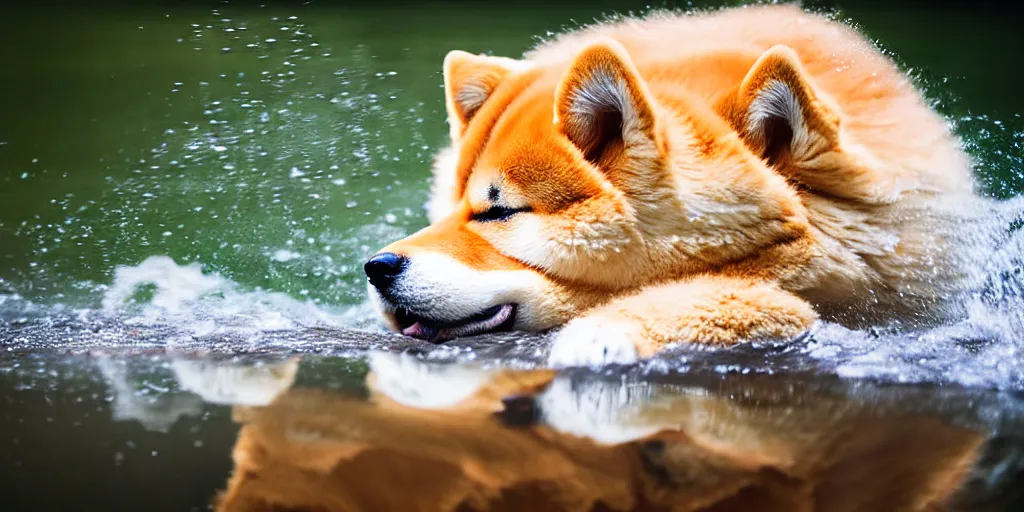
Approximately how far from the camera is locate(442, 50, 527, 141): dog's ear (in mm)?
1962

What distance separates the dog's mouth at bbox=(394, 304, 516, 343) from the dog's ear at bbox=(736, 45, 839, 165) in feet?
1.75

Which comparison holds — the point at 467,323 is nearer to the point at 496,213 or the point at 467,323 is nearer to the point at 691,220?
the point at 496,213

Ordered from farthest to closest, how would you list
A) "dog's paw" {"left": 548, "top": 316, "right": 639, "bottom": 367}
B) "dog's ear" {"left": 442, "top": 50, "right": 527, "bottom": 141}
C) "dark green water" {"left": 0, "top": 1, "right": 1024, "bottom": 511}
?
"dog's ear" {"left": 442, "top": 50, "right": 527, "bottom": 141}, "dog's paw" {"left": 548, "top": 316, "right": 639, "bottom": 367}, "dark green water" {"left": 0, "top": 1, "right": 1024, "bottom": 511}

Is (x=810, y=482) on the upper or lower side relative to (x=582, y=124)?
lower

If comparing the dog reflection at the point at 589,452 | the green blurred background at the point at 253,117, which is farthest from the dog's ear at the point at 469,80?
the dog reflection at the point at 589,452

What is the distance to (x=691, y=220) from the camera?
1.62 meters

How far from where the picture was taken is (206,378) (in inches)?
61.3

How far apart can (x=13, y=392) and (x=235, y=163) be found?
133cm

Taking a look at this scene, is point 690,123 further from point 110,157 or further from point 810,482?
point 110,157

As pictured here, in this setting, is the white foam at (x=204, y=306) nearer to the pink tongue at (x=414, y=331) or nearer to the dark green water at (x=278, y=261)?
the dark green water at (x=278, y=261)

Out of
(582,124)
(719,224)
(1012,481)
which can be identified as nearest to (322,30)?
(582,124)

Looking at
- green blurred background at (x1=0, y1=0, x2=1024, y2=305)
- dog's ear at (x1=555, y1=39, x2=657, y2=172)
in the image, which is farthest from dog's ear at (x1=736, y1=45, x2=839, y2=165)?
green blurred background at (x1=0, y1=0, x2=1024, y2=305)

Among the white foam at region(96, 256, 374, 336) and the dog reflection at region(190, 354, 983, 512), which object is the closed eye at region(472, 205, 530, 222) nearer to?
the dog reflection at region(190, 354, 983, 512)

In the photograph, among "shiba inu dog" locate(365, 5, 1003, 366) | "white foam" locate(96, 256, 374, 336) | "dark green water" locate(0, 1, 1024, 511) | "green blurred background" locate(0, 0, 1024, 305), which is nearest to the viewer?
"dark green water" locate(0, 1, 1024, 511)
